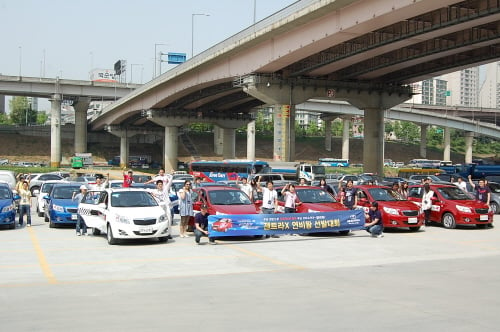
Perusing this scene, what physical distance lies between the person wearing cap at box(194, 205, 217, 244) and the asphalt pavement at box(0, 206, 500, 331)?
33 cm

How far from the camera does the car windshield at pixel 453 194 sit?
840 inches

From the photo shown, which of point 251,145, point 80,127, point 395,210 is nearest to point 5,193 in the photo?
point 395,210

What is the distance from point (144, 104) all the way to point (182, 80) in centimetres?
1572

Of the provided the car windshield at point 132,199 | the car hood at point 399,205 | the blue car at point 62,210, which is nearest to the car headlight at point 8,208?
the blue car at point 62,210

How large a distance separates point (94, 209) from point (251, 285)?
8.70 meters

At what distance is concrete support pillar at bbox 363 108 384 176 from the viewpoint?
53469 millimetres

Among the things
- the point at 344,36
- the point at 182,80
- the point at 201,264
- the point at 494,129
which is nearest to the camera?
the point at 201,264

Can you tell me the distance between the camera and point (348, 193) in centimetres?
2120

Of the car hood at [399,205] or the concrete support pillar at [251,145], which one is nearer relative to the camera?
the car hood at [399,205]

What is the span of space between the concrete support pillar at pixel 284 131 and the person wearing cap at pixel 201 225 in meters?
31.8

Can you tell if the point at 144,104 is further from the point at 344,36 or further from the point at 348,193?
the point at 348,193

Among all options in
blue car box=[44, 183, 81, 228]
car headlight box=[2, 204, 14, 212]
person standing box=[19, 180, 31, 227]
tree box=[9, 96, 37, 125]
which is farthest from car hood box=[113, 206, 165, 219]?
tree box=[9, 96, 37, 125]

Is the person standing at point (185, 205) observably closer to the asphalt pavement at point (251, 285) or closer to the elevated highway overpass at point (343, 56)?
the asphalt pavement at point (251, 285)

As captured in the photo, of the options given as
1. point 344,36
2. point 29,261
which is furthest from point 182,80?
point 29,261
